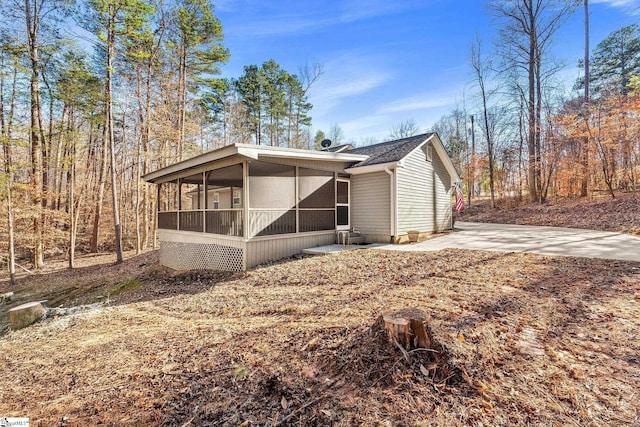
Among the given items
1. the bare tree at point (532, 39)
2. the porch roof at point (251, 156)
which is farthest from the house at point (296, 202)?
the bare tree at point (532, 39)

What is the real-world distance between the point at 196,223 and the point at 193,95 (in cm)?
1175

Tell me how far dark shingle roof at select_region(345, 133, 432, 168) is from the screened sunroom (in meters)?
0.66

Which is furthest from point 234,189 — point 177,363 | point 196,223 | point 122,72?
point 177,363

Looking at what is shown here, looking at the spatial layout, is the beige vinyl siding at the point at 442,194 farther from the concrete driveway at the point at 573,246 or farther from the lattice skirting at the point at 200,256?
the lattice skirting at the point at 200,256

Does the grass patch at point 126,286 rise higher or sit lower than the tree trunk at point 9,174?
lower

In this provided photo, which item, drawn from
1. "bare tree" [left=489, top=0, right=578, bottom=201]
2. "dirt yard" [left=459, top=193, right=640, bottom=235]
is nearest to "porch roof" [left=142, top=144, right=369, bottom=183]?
"dirt yard" [left=459, top=193, right=640, bottom=235]

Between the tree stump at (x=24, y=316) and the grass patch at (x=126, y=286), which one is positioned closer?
the tree stump at (x=24, y=316)

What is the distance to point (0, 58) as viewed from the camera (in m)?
11.3

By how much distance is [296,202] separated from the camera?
367 inches

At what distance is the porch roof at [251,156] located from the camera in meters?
7.47

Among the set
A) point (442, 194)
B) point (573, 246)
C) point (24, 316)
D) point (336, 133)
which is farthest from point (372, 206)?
point (336, 133)

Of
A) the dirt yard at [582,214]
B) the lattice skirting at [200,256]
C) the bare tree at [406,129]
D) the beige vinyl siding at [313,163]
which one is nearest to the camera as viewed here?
the lattice skirting at [200,256]

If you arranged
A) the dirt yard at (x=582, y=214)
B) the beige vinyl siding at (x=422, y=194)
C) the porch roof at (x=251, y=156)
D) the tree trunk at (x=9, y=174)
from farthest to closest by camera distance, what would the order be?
1. the dirt yard at (x=582, y=214)
2. the tree trunk at (x=9, y=174)
3. the beige vinyl siding at (x=422, y=194)
4. the porch roof at (x=251, y=156)

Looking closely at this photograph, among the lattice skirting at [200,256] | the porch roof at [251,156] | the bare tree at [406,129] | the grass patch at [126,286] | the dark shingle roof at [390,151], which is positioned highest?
the bare tree at [406,129]
